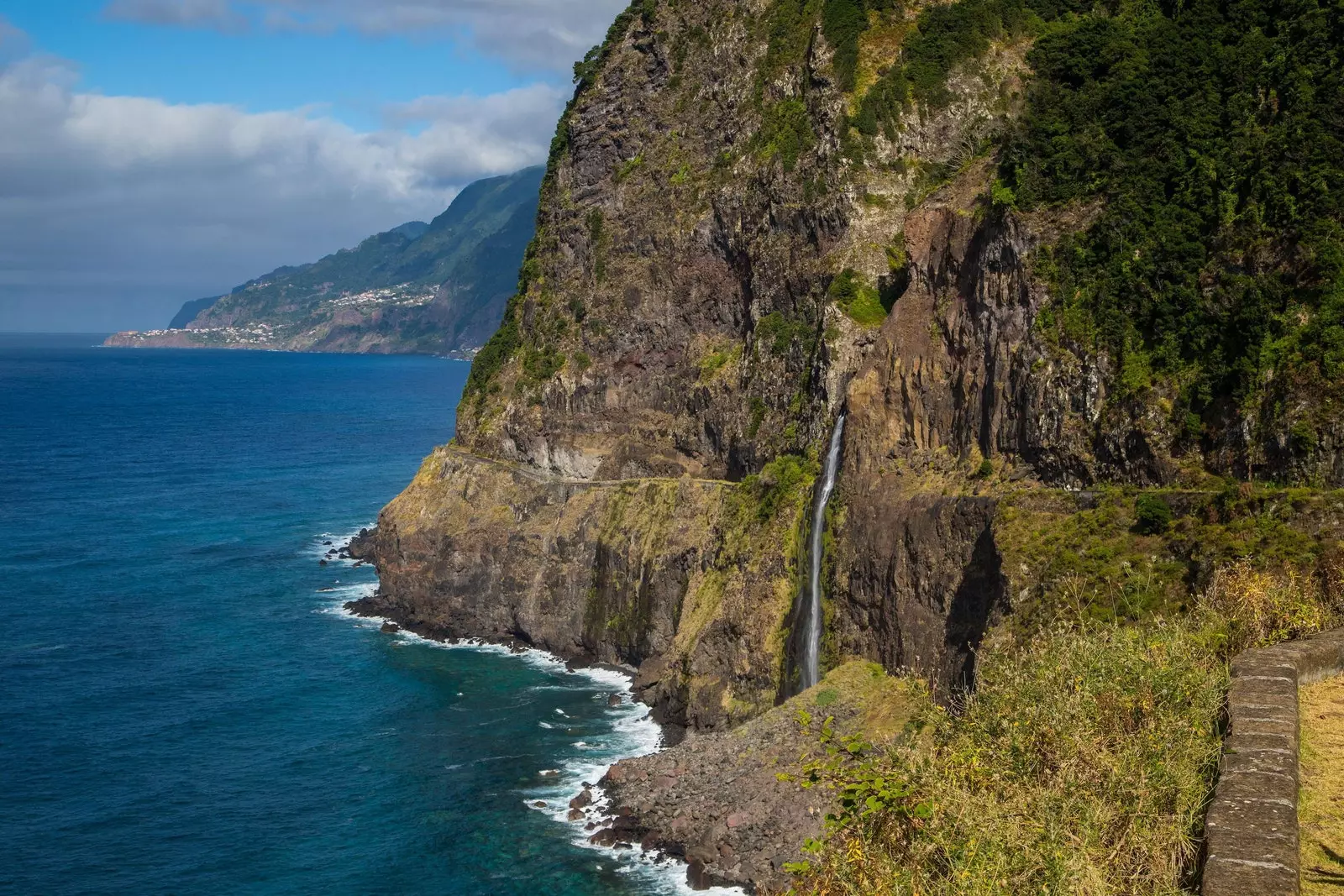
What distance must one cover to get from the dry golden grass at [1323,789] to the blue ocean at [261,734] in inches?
1381

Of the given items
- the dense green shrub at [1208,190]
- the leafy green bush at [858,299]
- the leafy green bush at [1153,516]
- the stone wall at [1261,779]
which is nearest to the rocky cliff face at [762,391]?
the leafy green bush at [858,299]

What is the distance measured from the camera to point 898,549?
2293 inches

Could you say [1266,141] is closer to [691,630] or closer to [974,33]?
[974,33]

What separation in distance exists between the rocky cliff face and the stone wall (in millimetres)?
26556

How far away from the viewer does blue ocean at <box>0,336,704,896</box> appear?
5406cm

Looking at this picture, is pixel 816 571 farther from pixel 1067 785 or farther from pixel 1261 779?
pixel 1261 779

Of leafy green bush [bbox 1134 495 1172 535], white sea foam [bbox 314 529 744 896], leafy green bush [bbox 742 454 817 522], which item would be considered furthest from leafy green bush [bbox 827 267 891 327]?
leafy green bush [bbox 1134 495 1172 535]

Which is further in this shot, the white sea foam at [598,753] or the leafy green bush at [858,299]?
the leafy green bush at [858,299]

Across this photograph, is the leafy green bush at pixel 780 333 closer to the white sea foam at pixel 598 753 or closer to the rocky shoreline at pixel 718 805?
the white sea foam at pixel 598 753

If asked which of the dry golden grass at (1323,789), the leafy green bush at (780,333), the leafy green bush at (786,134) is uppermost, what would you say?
the leafy green bush at (786,134)

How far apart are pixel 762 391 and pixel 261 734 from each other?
38.4 metres

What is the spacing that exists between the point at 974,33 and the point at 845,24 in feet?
29.5

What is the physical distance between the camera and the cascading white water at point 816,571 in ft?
208

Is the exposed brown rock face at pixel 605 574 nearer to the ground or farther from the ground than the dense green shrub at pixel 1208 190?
nearer to the ground
